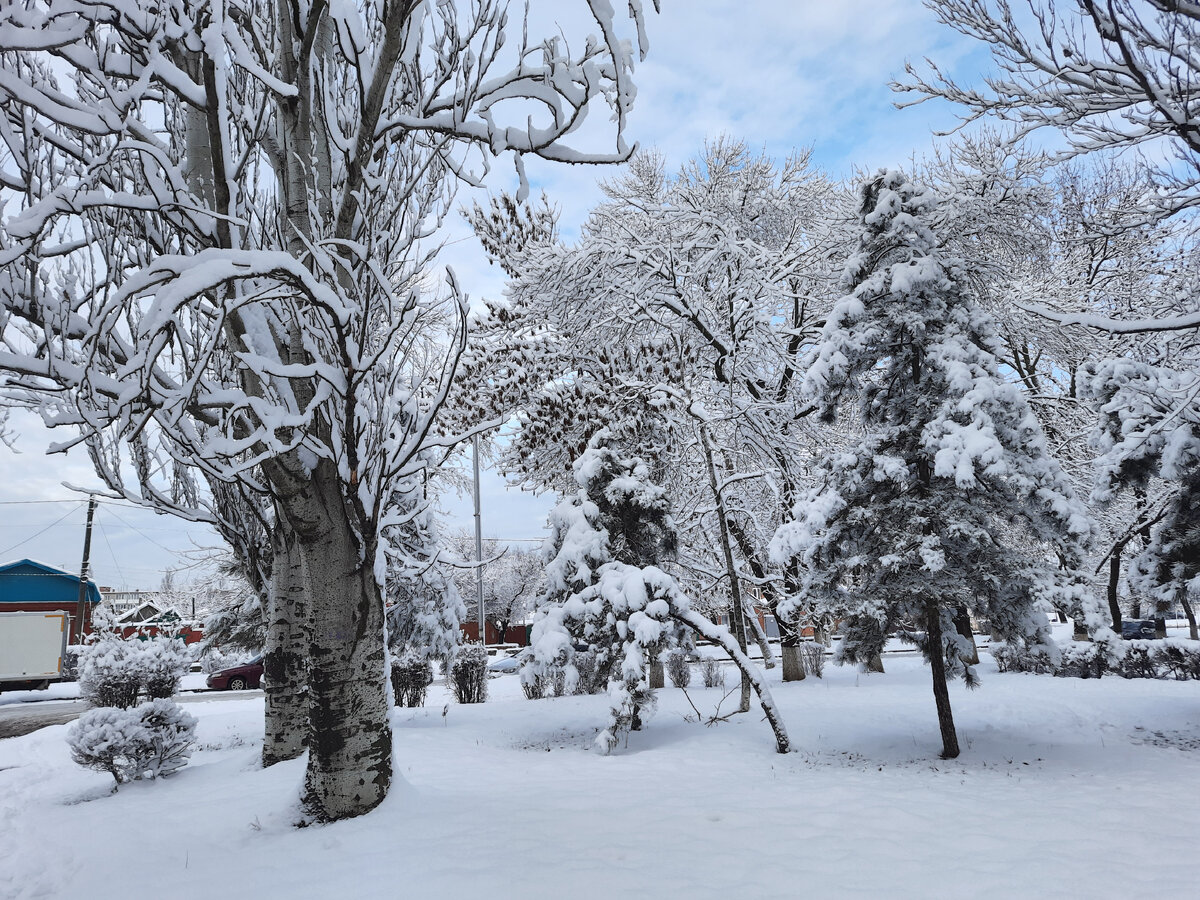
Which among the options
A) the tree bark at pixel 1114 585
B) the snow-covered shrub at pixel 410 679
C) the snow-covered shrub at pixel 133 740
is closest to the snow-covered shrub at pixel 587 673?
the snow-covered shrub at pixel 410 679

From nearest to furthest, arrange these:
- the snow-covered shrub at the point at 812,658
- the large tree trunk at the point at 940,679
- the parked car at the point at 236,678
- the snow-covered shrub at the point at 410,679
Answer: the large tree trunk at the point at 940,679 → the snow-covered shrub at the point at 410,679 → the snow-covered shrub at the point at 812,658 → the parked car at the point at 236,678

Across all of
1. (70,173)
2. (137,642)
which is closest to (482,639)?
(137,642)

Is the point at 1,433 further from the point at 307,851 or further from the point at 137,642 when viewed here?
the point at 137,642

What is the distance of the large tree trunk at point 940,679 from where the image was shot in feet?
25.0

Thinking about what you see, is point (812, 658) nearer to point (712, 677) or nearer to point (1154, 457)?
point (712, 677)

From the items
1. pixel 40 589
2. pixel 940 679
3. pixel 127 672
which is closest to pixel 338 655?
pixel 940 679

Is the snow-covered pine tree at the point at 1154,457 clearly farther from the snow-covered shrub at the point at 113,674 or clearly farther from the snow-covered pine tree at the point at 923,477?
the snow-covered shrub at the point at 113,674

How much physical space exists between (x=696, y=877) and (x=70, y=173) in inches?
279

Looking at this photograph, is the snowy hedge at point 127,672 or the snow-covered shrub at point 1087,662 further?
the snow-covered shrub at point 1087,662

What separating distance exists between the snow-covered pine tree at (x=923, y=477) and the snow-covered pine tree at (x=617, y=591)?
5.28 ft

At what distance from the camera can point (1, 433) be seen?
5227 mm

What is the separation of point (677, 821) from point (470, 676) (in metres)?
10.5

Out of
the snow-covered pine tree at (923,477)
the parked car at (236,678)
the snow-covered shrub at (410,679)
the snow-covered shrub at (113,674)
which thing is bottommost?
the parked car at (236,678)

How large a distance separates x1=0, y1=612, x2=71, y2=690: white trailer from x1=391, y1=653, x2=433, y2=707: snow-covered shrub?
1643 cm
